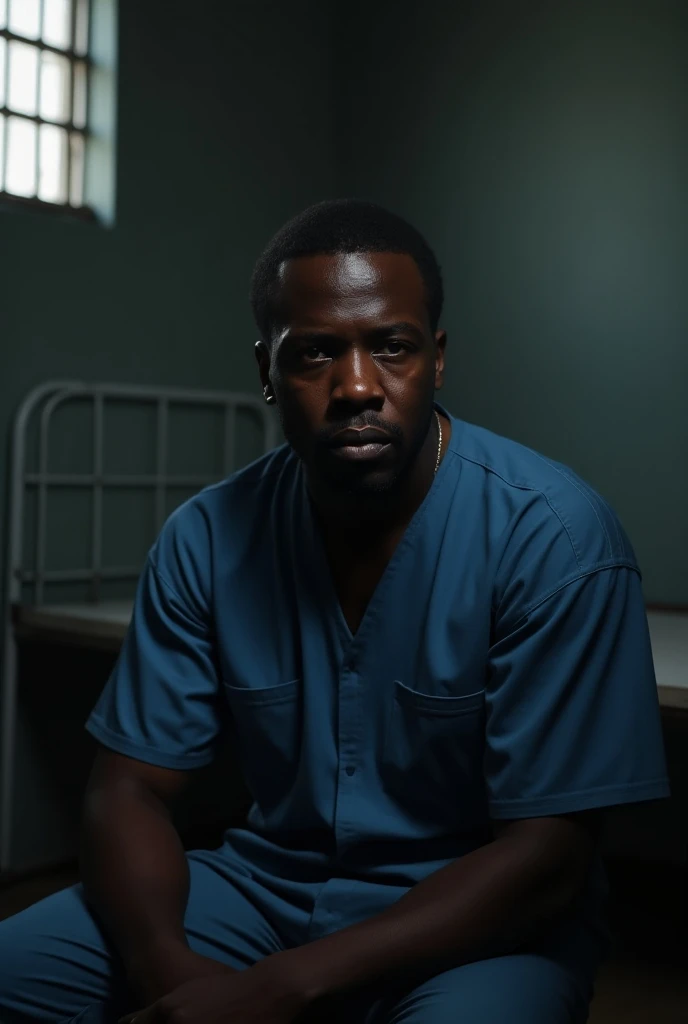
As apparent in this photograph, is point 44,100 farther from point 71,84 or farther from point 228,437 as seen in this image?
point 228,437

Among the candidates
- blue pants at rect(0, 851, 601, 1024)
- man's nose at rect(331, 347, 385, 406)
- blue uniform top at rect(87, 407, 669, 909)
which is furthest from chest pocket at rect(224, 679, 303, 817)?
man's nose at rect(331, 347, 385, 406)

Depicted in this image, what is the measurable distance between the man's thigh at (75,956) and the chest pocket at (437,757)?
25 centimetres

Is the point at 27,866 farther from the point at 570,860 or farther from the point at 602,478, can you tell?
the point at 570,860

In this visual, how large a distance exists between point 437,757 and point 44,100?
7.25 feet

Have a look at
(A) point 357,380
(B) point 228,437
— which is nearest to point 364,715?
(A) point 357,380

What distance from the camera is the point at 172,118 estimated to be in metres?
2.89

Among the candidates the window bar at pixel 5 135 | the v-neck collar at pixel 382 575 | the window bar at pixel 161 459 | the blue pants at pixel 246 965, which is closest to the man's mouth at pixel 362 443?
the v-neck collar at pixel 382 575

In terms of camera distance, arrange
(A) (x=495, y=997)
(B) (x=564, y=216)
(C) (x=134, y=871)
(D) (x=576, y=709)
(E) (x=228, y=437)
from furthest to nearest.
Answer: (E) (x=228, y=437)
(B) (x=564, y=216)
(C) (x=134, y=871)
(D) (x=576, y=709)
(A) (x=495, y=997)

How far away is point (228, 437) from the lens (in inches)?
117

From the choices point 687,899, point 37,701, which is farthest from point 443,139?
point 687,899

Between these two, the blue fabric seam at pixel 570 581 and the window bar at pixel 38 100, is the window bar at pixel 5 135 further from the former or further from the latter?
the blue fabric seam at pixel 570 581

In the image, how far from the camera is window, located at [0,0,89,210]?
262 cm

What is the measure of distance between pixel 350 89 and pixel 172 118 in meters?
0.68

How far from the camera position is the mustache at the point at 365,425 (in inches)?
46.1
